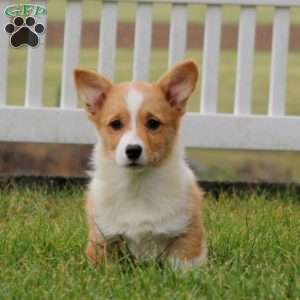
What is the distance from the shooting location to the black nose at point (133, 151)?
530 cm

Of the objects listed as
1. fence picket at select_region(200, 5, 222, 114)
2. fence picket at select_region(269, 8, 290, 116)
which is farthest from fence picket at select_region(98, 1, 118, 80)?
fence picket at select_region(269, 8, 290, 116)

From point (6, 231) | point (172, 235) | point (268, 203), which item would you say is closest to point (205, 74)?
point (268, 203)

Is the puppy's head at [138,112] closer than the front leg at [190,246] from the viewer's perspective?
Yes

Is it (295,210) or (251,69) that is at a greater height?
(251,69)

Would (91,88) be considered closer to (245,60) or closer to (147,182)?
(147,182)

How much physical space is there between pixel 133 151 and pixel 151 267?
1.74 feet

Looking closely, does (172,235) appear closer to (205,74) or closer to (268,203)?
(268,203)

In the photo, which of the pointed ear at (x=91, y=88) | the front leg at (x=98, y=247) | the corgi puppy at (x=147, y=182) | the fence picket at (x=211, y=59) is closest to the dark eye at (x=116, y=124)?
the corgi puppy at (x=147, y=182)

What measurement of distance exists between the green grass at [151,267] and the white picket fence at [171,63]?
930mm

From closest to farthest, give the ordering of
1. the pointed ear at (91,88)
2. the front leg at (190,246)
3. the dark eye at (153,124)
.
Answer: the dark eye at (153,124), the front leg at (190,246), the pointed ear at (91,88)

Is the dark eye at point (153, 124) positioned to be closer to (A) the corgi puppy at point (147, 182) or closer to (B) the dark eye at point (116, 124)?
(A) the corgi puppy at point (147, 182)

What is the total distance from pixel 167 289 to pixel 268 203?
2781 millimetres

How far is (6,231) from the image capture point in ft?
21.2

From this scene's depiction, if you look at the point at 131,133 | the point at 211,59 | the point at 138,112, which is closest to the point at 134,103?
the point at 138,112
